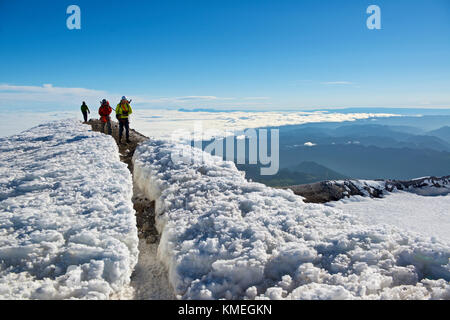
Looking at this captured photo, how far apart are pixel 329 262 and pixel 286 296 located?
1.59 m

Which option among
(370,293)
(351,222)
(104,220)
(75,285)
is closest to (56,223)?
(104,220)

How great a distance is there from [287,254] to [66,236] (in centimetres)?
646

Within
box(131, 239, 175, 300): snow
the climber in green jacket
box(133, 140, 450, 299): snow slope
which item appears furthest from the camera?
the climber in green jacket

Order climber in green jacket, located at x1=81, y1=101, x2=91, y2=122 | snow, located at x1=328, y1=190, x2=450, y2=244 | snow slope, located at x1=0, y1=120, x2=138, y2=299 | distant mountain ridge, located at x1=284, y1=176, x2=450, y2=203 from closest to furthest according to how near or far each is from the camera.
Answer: snow slope, located at x1=0, y1=120, x2=138, y2=299, snow, located at x1=328, y1=190, x2=450, y2=244, distant mountain ridge, located at x1=284, y1=176, x2=450, y2=203, climber in green jacket, located at x1=81, y1=101, x2=91, y2=122

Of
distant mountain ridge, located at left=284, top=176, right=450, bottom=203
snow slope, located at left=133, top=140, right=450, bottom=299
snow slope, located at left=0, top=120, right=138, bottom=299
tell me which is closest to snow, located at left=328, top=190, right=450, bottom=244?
distant mountain ridge, located at left=284, top=176, right=450, bottom=203

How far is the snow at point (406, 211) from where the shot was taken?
1098 cm

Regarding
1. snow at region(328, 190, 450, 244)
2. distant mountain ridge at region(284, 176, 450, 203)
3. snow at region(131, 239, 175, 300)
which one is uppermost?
distant mountain ridge at region(284, 176, 450, 203)

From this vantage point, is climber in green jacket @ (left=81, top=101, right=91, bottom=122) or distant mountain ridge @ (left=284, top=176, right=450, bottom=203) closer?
distant mountain ridge @ (left=284, top=176, right=450, bottom=203)

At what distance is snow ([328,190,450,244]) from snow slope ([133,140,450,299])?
3.74 meters

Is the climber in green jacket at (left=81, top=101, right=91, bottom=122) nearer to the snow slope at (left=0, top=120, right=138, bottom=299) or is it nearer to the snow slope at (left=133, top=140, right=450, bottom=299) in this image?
the snow slope at (left=0, top=120, right=138, bottom=299)

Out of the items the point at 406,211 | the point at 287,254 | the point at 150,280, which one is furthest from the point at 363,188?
the point at 150,280

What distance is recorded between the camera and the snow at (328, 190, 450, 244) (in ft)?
36.0

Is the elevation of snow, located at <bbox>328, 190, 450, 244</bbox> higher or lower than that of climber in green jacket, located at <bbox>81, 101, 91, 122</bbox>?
lower

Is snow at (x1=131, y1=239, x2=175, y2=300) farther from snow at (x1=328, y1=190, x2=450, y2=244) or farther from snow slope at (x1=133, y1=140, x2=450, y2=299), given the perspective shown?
snow at (x1=328, y1=190, x2=450, y2=244)
